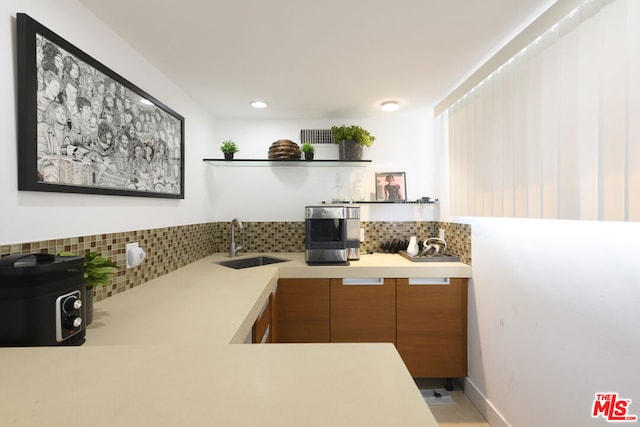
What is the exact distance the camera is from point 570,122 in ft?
3.74

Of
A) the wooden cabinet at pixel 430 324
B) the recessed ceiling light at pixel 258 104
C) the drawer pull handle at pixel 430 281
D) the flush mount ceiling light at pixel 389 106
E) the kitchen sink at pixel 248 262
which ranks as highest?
the recessed ceiling light at pixel 258 104

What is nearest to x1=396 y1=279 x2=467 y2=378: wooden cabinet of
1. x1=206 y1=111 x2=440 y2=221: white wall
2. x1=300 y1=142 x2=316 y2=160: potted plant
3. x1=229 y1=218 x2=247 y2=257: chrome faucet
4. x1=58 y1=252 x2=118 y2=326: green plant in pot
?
x1=206 y1=111 x2=440 y2=221: white wall

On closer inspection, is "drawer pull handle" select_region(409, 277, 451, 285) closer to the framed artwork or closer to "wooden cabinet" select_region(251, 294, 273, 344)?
"wooden cabinet" select_region(251, 294, 273, 344)

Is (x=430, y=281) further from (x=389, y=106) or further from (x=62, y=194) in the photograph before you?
(x=62, y=194)

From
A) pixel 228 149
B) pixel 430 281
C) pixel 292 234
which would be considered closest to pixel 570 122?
pixel 430 281

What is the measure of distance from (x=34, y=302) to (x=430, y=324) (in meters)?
2.08

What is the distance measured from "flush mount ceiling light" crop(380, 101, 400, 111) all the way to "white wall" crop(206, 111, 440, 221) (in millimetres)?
271

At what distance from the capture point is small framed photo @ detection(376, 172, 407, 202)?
8.29 ft

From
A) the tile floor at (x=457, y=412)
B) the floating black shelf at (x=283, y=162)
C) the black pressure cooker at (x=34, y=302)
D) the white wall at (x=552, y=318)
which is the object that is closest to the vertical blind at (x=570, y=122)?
the white wall at (x=552, y=318)

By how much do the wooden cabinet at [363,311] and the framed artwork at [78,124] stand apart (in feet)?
4.62

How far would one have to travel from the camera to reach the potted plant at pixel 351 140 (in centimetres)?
235

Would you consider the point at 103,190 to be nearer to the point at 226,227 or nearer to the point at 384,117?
the point at 226,227

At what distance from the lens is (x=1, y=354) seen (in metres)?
0.66

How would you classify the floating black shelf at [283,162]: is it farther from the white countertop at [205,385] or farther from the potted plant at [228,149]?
the white countertop at [205,385]
